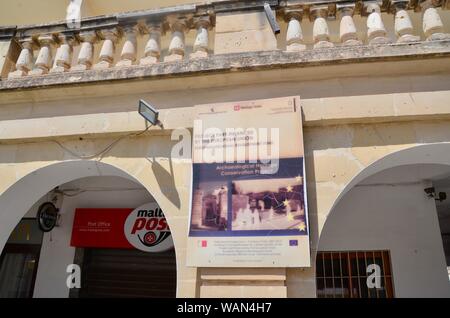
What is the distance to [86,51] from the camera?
4199 mm

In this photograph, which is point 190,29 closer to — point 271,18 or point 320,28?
point 271,18

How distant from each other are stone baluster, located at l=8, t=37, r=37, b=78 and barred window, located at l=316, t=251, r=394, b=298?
4.92 m

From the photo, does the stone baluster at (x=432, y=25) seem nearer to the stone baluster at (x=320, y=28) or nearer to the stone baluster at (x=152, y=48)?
the stone baluster at (x=320, y=28)

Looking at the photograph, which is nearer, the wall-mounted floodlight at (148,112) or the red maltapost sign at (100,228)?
the wall-mounted floodlight at (148,112)

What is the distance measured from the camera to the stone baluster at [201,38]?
386 cm

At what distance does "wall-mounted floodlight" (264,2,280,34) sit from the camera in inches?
144

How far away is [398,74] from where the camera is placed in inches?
135

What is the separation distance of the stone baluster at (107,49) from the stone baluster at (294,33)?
209 centimetres

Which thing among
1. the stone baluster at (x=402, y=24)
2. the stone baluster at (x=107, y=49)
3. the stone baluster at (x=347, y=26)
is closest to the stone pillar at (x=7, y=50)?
the stone baluster at (x=107, y=49)

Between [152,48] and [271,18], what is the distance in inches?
55.0

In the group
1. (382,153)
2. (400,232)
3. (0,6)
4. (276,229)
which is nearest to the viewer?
(276,229)
